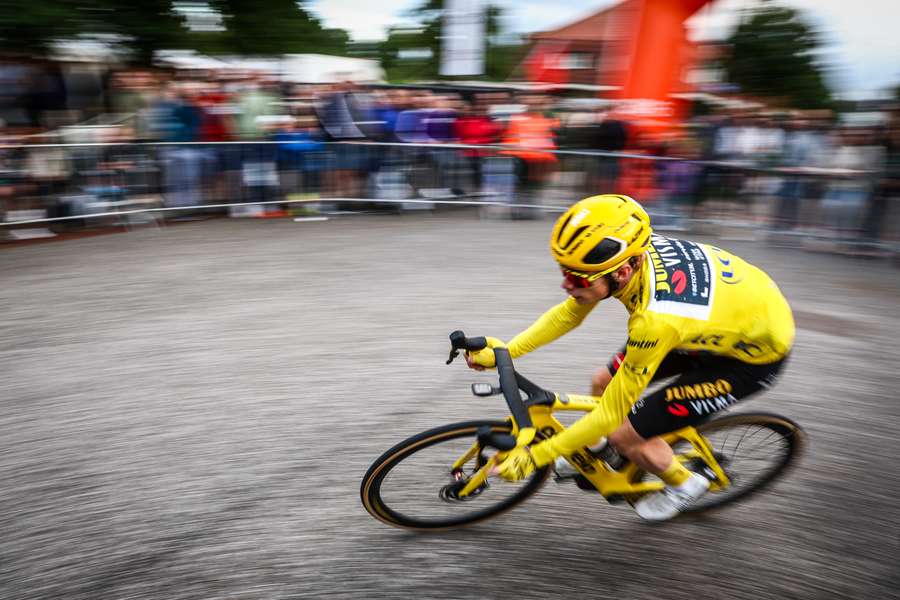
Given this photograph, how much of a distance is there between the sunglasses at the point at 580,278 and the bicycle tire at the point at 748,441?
1.05 m

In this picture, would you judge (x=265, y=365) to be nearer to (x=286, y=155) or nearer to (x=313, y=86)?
(x=286, y=155)

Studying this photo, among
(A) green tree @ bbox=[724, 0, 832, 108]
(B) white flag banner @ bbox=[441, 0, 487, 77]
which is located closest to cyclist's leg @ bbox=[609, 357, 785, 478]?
(B) white flag banner @ bbox=[441, 0, 487, 77]

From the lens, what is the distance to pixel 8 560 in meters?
3.04

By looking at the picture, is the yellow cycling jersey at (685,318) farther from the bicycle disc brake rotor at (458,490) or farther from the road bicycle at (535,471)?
the bicycle disc brake rotor at (458,490)

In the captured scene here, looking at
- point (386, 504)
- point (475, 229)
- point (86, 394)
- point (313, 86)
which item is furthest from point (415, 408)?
point (313, 86)

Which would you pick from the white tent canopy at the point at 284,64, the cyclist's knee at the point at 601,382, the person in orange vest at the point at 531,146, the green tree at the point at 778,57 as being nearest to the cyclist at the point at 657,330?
the cyclist's knee at the point at 601,382

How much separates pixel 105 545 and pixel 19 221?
6.52m

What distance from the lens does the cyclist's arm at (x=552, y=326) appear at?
3.12 metres

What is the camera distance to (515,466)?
2.65m

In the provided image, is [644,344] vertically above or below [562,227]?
below

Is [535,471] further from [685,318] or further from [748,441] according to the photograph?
[748,441]

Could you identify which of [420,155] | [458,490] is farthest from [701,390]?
[420,155]

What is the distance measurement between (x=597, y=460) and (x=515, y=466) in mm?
626

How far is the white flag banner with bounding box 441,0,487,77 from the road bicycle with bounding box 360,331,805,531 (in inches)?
357
